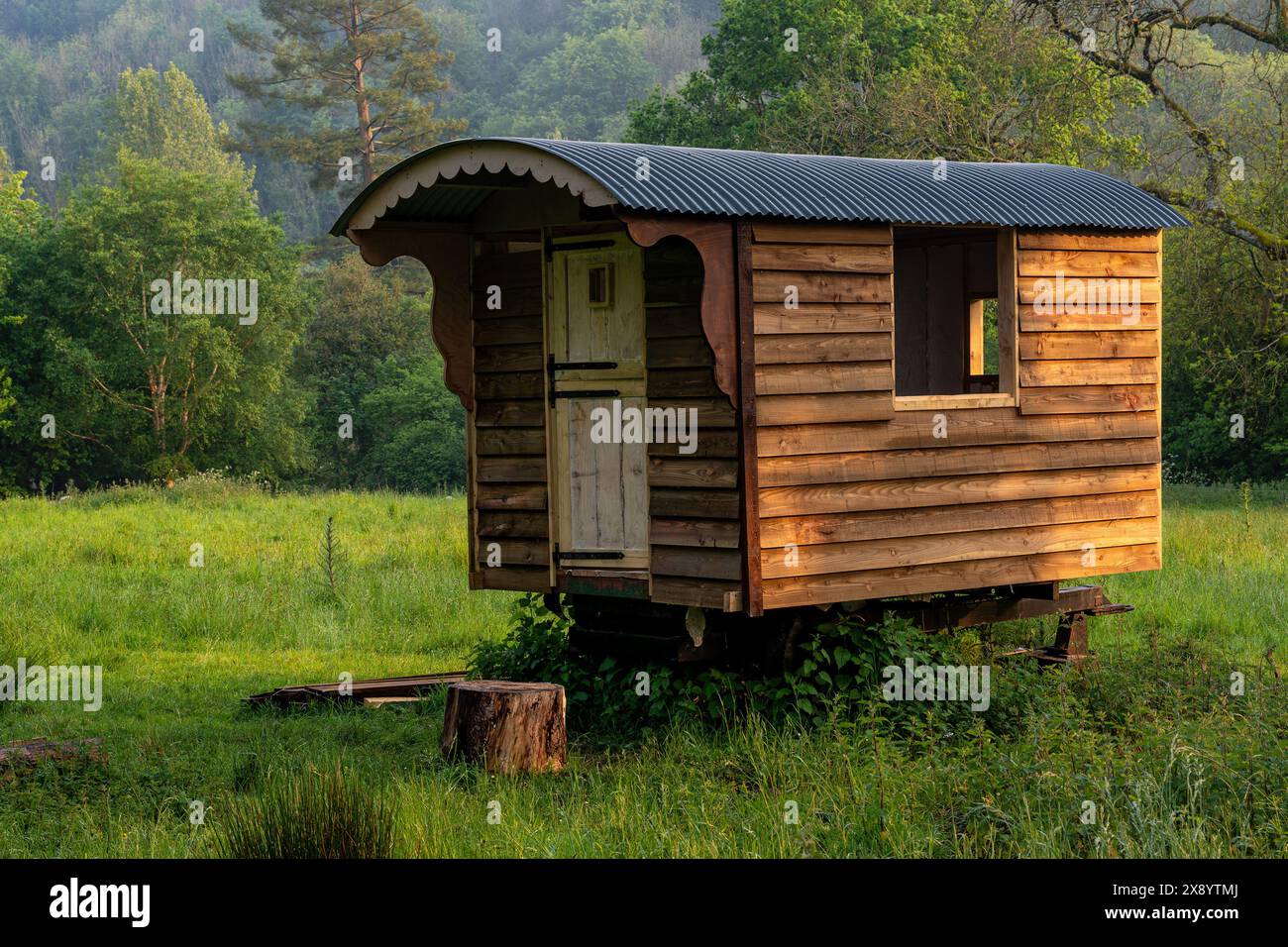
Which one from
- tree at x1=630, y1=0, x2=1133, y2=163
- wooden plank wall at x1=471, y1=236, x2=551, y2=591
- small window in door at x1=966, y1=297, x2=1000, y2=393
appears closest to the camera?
wooden plank wall at x1=471, y1=236, x2=551, y2=591

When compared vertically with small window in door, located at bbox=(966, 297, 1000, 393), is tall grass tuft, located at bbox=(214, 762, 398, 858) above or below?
below

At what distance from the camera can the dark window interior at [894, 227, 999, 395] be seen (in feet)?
44.8

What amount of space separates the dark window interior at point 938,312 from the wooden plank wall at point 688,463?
4465 millimetres

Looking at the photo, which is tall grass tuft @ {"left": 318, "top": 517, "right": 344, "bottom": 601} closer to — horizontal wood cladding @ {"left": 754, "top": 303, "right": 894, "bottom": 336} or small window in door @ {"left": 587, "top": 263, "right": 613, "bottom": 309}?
small window in door @ {"left": 587, "top": 263, "right": 613, "bottom": 309}

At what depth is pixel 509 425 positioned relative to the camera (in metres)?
10.8

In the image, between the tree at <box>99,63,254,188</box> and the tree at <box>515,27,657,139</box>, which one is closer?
the tree at <box>99,63,254,188</box>

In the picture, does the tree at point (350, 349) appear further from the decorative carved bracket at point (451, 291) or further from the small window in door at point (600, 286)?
the small window in door at point (600, 286)

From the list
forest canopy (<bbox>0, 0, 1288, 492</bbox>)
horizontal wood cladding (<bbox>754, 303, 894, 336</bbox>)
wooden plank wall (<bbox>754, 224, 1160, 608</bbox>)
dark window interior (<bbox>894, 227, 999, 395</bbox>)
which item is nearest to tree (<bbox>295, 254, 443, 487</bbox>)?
→ forest canopy (<bbox>0, 0, 1288, 492</bbox>)

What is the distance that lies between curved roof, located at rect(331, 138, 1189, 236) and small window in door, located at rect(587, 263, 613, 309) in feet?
2.76

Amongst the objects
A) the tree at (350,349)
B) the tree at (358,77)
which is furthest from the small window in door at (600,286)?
the tree at (358,77)

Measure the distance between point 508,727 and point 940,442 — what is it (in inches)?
138

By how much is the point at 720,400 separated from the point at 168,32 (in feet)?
324

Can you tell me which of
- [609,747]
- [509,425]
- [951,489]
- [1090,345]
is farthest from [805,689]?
[1090,345]

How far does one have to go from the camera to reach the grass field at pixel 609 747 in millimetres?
6828
